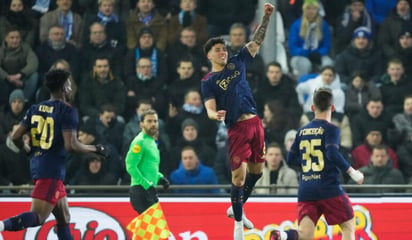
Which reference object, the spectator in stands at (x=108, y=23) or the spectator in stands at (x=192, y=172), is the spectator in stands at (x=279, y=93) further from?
the spectator in stands at (x=108, y=23)

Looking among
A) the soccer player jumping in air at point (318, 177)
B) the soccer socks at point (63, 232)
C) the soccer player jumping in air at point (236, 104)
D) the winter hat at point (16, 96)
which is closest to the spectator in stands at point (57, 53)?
the winter hat at point (16, 96)

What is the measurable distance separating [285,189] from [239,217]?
3.74 m

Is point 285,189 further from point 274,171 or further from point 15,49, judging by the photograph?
point 15,49

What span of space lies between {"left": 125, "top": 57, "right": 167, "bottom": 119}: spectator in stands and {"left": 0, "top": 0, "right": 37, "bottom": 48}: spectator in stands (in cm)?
195

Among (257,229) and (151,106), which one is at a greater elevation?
(151,106)

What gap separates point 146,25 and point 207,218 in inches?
196

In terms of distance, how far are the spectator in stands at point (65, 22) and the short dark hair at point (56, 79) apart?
275 inches

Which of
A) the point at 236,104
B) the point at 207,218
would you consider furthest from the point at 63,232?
the point at 207,218

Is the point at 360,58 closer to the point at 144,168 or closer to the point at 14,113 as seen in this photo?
the point at 144,168

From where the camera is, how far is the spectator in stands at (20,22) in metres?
22.2

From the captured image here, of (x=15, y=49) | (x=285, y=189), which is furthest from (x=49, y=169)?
(x=15, y=49)

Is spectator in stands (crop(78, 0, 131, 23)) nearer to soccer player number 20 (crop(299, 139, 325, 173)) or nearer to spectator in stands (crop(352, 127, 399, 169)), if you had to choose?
spectator in stands (crop(352, 127, 399, 169))

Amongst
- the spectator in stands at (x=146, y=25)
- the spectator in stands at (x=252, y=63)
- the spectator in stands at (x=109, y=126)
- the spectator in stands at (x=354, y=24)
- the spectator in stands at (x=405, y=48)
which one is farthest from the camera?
the spectator in stands at (x=354, y=24)

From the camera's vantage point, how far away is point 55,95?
15.2 m
